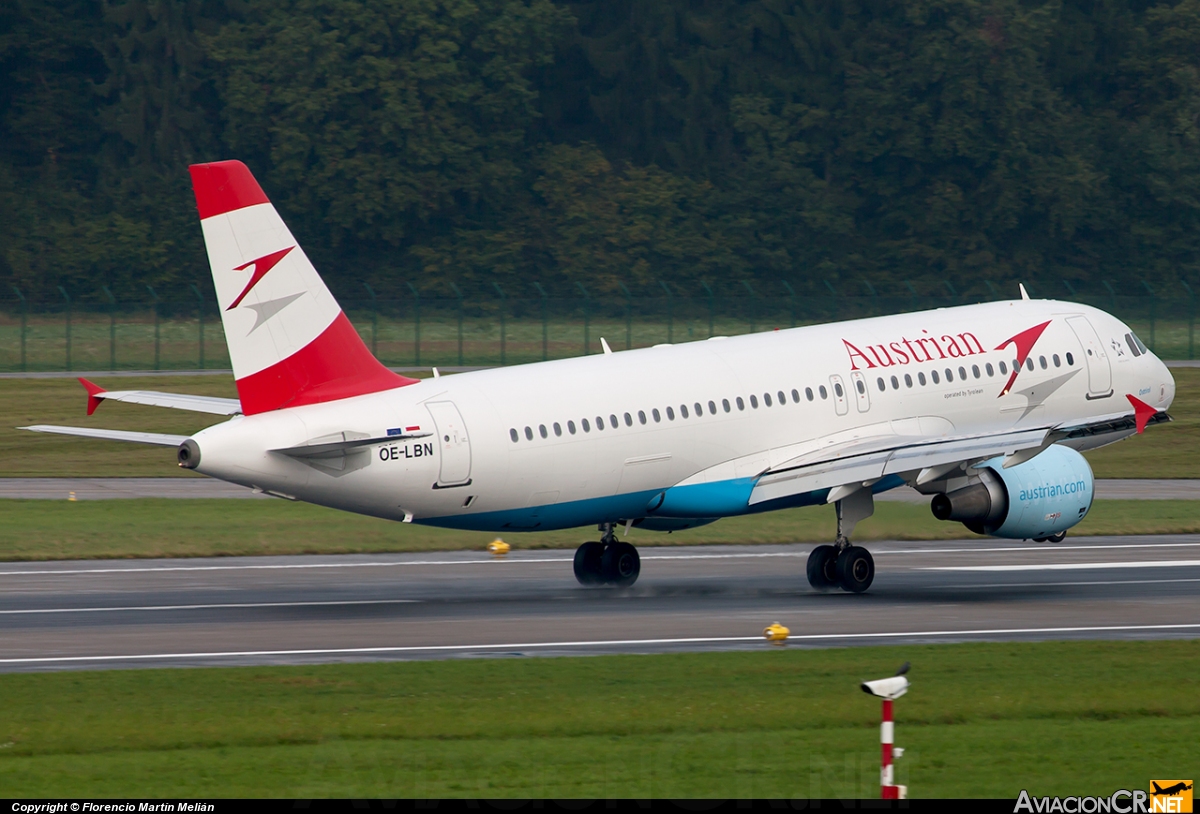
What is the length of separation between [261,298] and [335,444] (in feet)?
8.66

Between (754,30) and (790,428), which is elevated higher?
(754,30)

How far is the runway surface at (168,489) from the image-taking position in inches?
1949

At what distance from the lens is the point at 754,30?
396ft

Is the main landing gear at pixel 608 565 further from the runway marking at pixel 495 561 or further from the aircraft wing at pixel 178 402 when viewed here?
the aircraft wing at pixel 178 402

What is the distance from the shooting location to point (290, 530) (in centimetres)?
4341

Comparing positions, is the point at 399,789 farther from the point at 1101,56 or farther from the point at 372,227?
the point at 1101,56

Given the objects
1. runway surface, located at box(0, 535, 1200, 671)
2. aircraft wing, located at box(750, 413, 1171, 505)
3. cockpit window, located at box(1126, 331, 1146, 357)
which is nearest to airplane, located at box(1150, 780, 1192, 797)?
runway surface, located at box(0, 535, 1200, 671)

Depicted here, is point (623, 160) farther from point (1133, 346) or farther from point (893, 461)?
point (893, 461)

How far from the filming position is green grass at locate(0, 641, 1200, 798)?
60.3ft

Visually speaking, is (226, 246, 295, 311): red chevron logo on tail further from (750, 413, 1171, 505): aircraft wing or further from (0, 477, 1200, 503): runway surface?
(0, 477, 1200, 503): runway surface

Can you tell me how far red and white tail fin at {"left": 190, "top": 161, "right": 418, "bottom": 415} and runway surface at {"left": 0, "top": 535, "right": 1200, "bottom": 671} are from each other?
3859 millimetres

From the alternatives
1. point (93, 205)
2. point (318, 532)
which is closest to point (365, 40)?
point (93, 205)

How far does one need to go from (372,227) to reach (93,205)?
18.4 metres

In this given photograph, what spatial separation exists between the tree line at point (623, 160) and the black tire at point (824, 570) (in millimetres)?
75757
